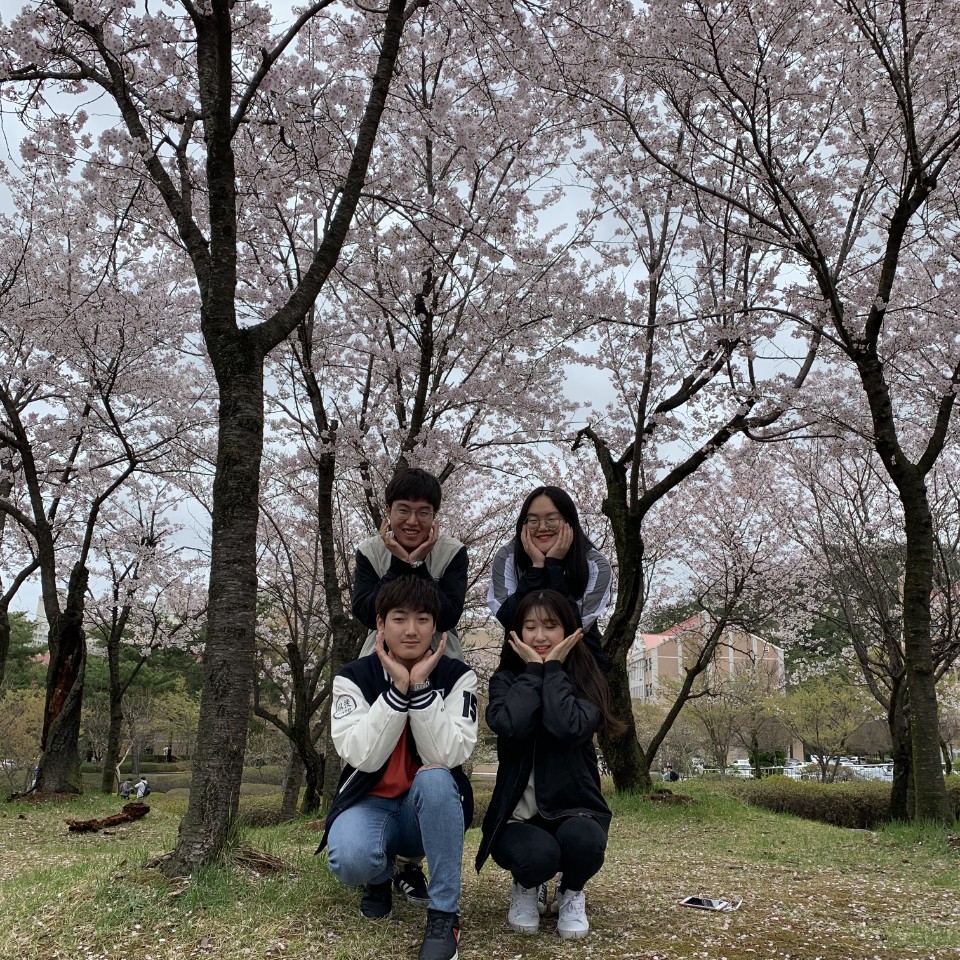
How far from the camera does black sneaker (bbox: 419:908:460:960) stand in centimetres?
212

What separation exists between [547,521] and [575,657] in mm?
591

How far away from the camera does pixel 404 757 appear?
2559 millimetres

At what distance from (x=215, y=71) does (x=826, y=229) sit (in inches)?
236

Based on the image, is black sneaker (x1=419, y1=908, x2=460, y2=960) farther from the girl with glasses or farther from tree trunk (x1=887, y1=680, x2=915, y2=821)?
tree trunk (x1=887, y1=680, x2=915, y2=821)

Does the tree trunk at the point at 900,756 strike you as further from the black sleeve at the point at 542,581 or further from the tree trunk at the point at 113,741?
the tree trunk at the point at 113,741

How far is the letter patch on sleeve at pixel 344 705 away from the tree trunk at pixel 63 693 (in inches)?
293

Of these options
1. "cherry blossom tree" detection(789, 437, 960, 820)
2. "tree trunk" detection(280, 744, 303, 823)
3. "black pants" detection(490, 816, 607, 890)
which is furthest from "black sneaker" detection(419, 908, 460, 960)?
"tree trunk" detection(280, 744, 303, 823)

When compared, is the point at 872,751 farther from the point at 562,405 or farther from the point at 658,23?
the point at 658,23

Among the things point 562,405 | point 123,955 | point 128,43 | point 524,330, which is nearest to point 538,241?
point 524,330

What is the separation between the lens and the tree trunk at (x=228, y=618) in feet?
9.57

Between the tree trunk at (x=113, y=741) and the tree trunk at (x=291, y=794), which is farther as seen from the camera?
the tree trunk at (x=113, y=741)

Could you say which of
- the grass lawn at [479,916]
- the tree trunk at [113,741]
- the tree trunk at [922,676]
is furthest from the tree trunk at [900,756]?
the tree trunk at [113,741]

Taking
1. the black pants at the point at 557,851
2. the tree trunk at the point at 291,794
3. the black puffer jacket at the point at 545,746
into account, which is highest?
the black puffer jacket at the point at 545,746

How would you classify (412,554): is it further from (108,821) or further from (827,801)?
→ (827,801)
